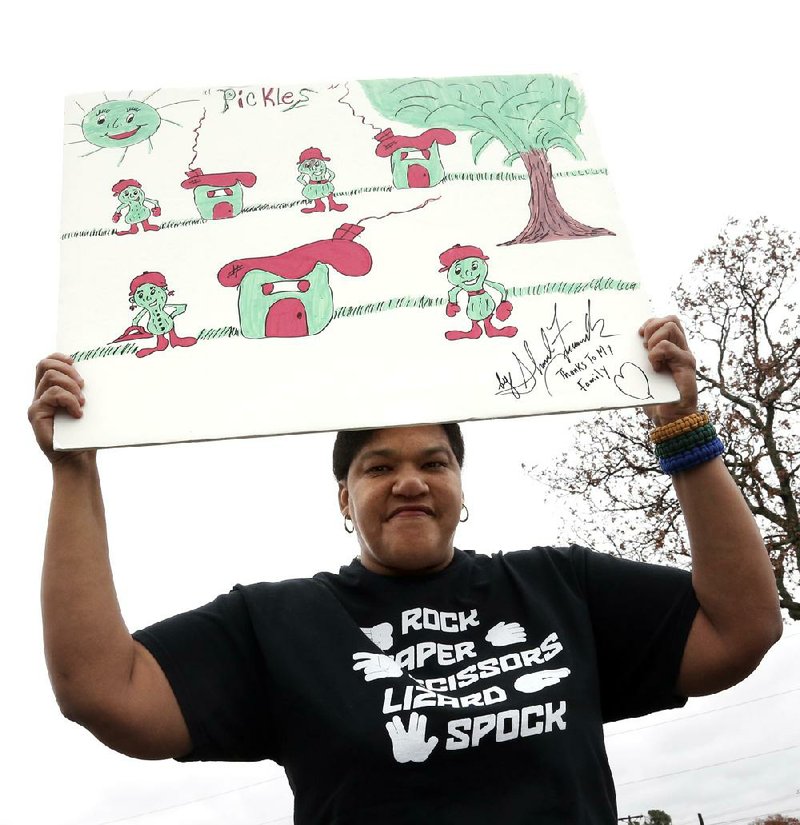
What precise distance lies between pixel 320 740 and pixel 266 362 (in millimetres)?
814

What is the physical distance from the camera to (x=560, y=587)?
74.5 inches

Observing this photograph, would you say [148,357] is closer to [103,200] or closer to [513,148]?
[103,200]

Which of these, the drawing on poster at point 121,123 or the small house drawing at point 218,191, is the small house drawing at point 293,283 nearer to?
the small house drawing at point 218,191

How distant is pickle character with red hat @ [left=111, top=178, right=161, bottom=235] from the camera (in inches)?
83.0

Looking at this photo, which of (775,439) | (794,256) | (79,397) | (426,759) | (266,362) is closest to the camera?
(426,759)

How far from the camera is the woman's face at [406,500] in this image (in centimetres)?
188

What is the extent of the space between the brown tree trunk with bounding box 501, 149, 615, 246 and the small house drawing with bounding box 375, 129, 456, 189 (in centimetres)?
26

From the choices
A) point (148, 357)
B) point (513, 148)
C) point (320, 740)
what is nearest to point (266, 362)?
point (148, 357)

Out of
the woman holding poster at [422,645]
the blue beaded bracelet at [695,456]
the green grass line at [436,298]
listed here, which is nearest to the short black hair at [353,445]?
the woman holding poster at [422,645]

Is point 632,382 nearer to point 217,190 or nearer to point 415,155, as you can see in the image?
point 415,155

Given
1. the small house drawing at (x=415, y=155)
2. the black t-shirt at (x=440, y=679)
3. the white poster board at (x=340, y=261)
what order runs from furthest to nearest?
the small house drawing at (x=415, y=155)
the white poster board at (x=340, y=261)
the black t-shirt at (x=440, y=679)

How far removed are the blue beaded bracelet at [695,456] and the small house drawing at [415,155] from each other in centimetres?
96

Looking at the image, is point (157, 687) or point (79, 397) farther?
point (79, 397)

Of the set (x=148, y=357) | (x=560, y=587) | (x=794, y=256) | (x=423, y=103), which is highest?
(x=794, y=256)
